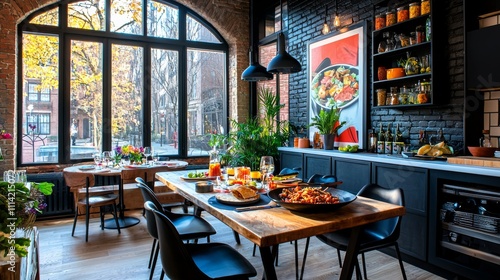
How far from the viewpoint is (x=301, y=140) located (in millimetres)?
Result: 4961

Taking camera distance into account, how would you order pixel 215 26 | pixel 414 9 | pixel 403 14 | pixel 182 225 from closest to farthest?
pixel 182 225
pixel 414 9
pixel 403 14
pixel 215 26

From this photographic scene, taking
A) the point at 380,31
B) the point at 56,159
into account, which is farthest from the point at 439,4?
the point at 56,159

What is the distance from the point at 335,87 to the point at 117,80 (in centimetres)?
348

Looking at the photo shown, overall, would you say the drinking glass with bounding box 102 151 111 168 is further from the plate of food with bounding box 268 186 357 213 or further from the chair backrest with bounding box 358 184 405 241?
the chair backrest with bounding box 358 184 405 241

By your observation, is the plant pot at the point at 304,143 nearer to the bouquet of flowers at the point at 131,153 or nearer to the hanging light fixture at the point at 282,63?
the hanging light fixture at the point at 282,63

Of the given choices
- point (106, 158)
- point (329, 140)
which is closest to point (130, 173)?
point (106, 158)

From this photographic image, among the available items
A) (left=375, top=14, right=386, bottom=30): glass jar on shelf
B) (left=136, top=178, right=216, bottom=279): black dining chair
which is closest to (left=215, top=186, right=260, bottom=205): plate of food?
(left=136, top=178, right=216, bottom=279): black dining chair

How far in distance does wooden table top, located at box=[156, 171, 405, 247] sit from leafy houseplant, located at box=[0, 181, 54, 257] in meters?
0.90

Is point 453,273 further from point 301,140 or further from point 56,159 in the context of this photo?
point 56,159

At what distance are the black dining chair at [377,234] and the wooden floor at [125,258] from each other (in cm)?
56

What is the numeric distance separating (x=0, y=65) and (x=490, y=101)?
5.85 meters

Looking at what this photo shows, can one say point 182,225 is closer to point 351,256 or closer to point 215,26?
point 351,256

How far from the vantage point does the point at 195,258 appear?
208cm

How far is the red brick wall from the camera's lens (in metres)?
4.58
